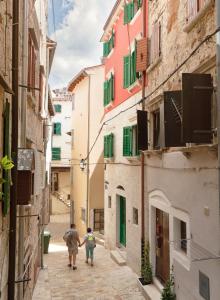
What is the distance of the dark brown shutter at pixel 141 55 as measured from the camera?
1192 centimetres

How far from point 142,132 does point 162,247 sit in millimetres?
3768

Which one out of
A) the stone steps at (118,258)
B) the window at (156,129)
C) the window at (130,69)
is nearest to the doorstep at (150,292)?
the stone steps at (118,258)

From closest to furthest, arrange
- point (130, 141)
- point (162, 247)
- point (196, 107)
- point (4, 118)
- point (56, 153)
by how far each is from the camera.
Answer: point (4, 118) < point (196, 107) < point (162, 247) < point (130, 141) < point (56, 153)

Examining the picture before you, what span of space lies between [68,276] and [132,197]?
386cm

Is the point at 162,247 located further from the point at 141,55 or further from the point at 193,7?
the point at 193,7

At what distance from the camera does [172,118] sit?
26.9ft

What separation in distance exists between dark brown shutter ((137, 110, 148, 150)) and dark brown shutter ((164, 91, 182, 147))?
3.11 meters

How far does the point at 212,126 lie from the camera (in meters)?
6.84

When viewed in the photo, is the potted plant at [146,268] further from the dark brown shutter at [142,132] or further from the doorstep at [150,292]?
the dark brown shutter at [142,132]

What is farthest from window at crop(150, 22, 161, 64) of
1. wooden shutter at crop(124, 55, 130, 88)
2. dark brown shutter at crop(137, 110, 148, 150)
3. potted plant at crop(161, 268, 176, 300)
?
potted plant at crop(161, 268, 176, 300)

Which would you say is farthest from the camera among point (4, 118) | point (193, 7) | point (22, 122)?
point (193, 7)

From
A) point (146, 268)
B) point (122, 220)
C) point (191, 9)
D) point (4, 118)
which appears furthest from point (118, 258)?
point (4, 118)

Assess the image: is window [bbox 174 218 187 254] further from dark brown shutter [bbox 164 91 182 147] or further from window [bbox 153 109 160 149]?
window [bbox 153 109 160 149]

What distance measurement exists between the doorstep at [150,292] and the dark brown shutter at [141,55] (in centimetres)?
731
